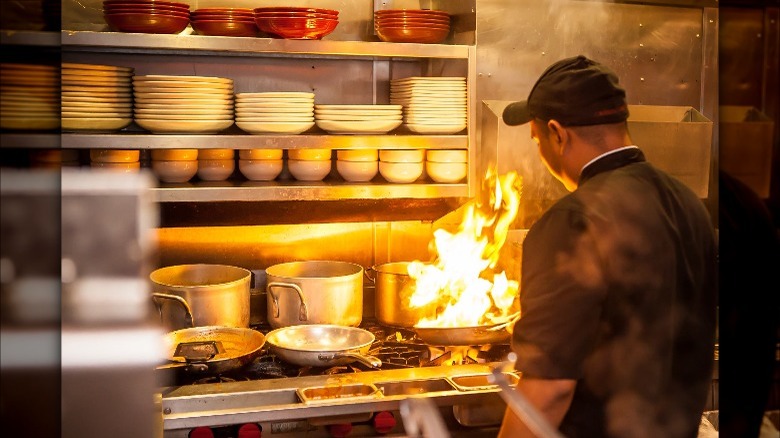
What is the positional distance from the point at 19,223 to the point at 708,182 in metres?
2.69

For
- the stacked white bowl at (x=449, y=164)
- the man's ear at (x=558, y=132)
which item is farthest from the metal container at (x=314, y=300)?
the man's ear at (x=558, y=132)

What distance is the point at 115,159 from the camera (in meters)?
2.98

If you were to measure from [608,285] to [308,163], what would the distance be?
1.34m

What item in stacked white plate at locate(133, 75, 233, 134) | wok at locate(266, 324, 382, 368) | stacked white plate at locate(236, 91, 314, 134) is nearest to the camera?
wok at locate(266, 324, 382, 368)

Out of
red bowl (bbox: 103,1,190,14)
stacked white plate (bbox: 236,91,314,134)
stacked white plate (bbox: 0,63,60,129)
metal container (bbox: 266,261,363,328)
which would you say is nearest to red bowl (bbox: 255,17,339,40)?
stacked white plate (bbox: 236,91,314,134)

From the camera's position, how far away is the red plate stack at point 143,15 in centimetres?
280

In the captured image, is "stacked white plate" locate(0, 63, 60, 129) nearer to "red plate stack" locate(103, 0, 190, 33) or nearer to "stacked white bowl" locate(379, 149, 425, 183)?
"red plate stack" locate(103, 0, 190, 33)

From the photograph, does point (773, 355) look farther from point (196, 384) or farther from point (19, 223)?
point (196, 384)

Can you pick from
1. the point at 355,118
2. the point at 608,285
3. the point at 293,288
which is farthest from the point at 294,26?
the point at 608,285

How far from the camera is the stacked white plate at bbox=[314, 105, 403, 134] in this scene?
10.0ft

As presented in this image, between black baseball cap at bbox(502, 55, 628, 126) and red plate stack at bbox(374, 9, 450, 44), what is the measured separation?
2.68 ft

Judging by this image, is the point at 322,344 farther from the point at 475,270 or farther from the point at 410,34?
the point at 410,34

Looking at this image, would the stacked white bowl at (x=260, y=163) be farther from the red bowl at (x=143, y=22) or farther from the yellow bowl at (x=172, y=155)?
the red bowl at (x=143, y=22)

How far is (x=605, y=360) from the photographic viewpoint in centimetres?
228
